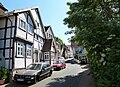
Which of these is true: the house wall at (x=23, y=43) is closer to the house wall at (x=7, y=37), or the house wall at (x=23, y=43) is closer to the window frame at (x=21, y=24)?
the window frame at (x=21, y=24)

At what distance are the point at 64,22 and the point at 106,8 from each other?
11.2ft

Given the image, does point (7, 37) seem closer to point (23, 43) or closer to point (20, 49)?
point (20, 49)

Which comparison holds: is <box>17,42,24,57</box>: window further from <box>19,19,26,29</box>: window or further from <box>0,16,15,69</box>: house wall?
<box>19,19,26,29</box>: window

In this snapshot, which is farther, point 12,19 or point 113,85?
point 12,19

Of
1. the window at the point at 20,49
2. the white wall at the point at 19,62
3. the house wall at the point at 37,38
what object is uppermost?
the house wall at the point at 37,38

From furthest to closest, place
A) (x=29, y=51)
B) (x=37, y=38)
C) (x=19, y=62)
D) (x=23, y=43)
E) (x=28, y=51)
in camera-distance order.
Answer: (x=37, y=38) → (x=29, y=51) → (x=28, y=51) → (x=23, y=43) → (x=19, y=62)

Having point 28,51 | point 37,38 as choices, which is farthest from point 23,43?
point 37,38

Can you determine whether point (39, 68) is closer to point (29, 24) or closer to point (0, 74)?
point (0, 74)

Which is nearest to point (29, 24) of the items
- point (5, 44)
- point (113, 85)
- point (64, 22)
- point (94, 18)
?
point (5, 44)

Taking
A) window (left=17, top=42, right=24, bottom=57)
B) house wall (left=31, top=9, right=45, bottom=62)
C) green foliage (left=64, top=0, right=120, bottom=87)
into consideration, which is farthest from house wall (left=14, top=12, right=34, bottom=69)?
green foliage (left=64, top=0, right=120, bottom=87)

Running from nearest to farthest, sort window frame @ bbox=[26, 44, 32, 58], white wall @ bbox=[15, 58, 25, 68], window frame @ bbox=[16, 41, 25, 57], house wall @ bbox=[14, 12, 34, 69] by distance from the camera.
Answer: white wall @ bbox=[15, 58, 25, 68]
house wall @ bbox=[14, 12, 34, 69]
window frame @ bbox=[16, 41, 25, 57]
window frame @ bbox=[26, 44, 32, 58]

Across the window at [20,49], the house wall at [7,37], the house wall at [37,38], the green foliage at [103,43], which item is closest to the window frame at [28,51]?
the window at [20,49]

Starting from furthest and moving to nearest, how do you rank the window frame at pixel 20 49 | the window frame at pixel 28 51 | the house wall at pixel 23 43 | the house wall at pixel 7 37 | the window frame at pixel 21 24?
the window frame at pixel 28 51 < the window frame at pixel 21 24 < the window frame at pixel 20 49 < the house wall at pixel 23 43 < the house wall at pixel 7 37

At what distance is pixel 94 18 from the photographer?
9180mm
